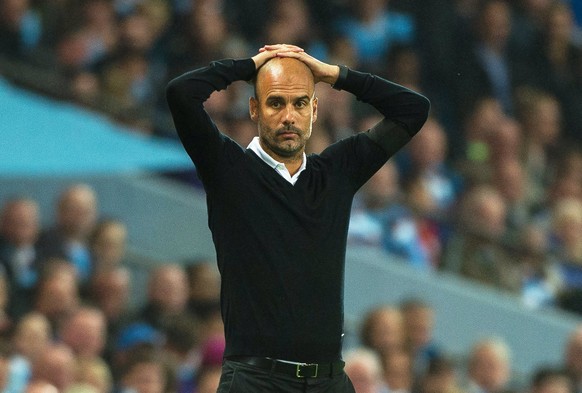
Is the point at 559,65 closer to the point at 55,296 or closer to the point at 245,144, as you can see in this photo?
the point at 245,144

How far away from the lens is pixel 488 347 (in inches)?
404

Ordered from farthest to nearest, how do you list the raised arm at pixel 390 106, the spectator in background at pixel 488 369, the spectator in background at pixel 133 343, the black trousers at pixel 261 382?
the spectator in background at pixel 488 369 < the spectator in background at pixel 133 343 < the raised arm at pixel 390 106 < the black trousers at pixel 261 382

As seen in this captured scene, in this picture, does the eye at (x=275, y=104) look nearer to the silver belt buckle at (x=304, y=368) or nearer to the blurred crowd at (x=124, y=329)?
the silver belt buckle at (x=304, y=368)

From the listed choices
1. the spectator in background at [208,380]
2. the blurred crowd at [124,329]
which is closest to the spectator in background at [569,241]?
the blurred crowd at [124,329]

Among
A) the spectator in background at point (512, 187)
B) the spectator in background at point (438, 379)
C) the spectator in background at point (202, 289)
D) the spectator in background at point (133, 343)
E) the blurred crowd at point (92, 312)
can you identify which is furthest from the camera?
the spectator in background at point (512, 187)

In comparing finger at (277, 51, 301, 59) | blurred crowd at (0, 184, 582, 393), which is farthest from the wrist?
blurred crowd at (0, 184, 582, 393)

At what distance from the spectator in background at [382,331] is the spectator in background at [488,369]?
677 millimetres

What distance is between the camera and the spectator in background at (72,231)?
9305 millimetres

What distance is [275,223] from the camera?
527 cm

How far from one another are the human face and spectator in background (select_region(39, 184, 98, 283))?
4129 millimetres

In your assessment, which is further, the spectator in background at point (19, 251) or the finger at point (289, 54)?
the spectator in background at point (19, 251)

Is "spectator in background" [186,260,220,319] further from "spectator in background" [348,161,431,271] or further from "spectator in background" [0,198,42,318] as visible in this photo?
"spectator in background" [348,161,431,271]

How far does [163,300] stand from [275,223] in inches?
162

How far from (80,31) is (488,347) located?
3.28 m
